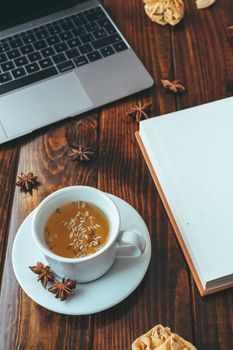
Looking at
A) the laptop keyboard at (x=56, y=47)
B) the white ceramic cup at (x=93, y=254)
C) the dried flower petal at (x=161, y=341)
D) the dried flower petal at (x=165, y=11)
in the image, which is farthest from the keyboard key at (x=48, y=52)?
the dried flower petal at (x=161, y=341)

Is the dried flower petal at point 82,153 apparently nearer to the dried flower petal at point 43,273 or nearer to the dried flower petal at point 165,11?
the dried flower petal at point 43,273

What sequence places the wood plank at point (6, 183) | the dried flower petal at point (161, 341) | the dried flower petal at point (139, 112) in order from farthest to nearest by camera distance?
1. the dried flower petal at point (139, 112)
2. the wood plank at point (6, 183)
3. the dried flower petal at point (161, 341)

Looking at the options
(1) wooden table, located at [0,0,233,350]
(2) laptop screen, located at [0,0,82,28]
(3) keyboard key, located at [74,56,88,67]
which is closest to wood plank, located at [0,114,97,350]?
(1) wooden table, located at [0,0,233,350]

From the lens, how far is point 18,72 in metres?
0.85

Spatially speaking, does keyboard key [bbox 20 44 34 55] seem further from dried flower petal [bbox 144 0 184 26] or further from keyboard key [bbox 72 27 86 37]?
dried flower petal [bbox 144 0 184 26]

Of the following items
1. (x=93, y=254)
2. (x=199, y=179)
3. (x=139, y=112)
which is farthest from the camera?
(x=139, y=112)

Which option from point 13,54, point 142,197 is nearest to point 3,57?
point 13,54

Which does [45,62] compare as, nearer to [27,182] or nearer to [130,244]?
[27,182]

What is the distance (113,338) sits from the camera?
62 centimetres

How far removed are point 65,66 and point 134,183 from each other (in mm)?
259

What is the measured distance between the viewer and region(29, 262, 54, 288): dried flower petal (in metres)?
0.63

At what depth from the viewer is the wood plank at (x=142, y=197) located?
24.7 inches

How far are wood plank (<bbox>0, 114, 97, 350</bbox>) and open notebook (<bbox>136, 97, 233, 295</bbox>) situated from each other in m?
0.11

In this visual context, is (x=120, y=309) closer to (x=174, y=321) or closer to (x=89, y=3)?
(x=174, y=321)
